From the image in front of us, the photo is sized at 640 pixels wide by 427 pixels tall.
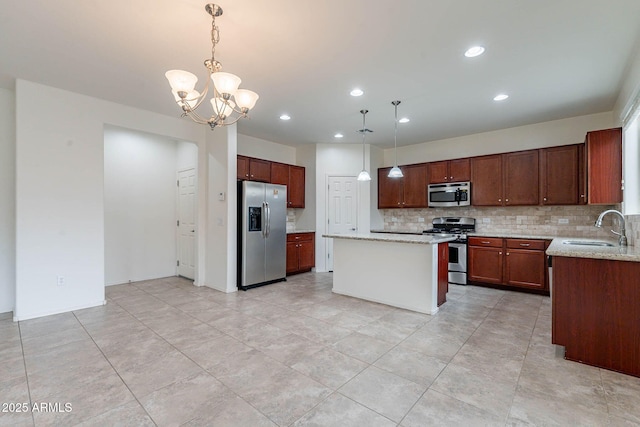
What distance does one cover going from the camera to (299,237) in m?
5.88

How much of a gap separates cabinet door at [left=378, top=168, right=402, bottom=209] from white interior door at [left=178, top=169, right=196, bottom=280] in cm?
381

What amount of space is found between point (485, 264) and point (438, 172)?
1.91 metres

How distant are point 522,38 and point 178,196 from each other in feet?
18.5

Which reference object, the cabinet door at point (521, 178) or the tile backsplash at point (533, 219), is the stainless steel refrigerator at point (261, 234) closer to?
the tile backsplash at point (533, 219)

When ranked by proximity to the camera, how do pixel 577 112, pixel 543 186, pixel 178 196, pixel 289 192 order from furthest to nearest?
pixel 289 192
pixel 178 196
pixel 543 186
pixel 577 112

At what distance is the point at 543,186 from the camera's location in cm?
466

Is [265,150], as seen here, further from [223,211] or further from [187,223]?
[187,223]

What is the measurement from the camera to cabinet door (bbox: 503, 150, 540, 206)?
473cm

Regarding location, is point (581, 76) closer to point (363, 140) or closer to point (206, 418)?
point (363, 140)

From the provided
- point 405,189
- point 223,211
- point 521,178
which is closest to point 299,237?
point 223,211

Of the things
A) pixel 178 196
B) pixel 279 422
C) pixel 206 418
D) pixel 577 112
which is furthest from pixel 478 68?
pixel 178 196

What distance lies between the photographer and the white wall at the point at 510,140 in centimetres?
449

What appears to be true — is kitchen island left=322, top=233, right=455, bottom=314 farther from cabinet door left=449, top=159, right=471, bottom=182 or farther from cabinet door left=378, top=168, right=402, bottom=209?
cabinet door left=378, top=168, right=402, bottom=209

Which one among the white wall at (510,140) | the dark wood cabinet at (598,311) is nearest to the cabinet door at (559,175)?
the white wall at (510,140)
